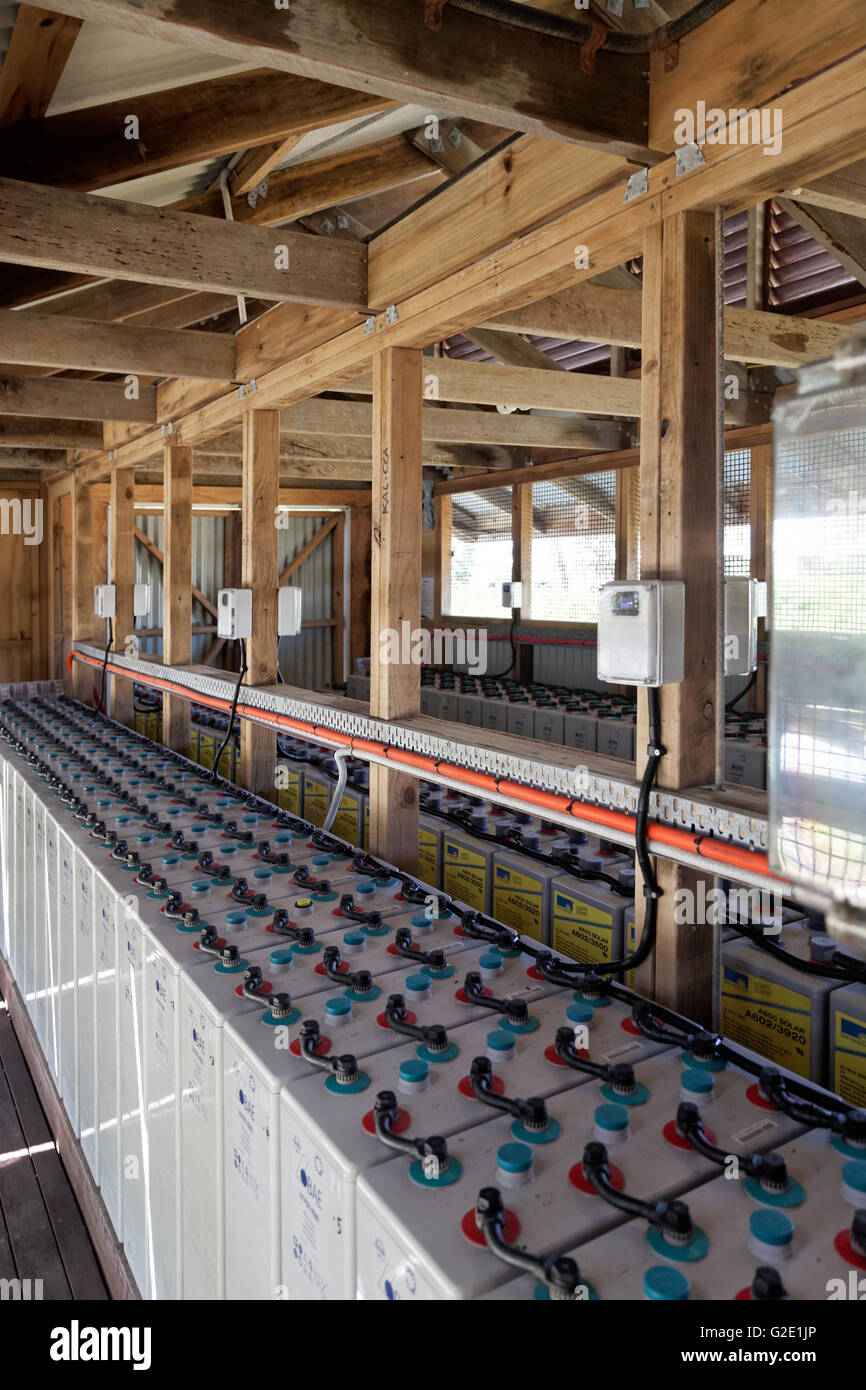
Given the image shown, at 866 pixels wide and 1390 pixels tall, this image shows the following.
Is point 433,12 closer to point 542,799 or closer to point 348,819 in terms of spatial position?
point 542,799

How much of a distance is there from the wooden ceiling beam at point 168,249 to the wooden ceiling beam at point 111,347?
1.25 m

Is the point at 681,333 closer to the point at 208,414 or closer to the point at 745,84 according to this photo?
the point at 745,84

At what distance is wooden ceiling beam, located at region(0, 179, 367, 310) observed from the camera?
2684mm

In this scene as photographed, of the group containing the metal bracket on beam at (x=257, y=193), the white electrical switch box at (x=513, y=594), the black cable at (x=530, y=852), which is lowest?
the black cable at (x=530, y=852)

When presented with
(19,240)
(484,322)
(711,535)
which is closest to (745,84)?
(711,535)

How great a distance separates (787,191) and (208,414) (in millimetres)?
3702

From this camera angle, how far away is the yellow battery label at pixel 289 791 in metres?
4.72

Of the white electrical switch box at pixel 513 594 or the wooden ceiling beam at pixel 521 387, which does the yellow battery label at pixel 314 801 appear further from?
the white electrical switch box at pixel 513 594

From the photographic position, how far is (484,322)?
3.09 meters

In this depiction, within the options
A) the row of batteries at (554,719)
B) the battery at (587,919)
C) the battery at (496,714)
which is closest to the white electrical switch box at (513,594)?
the row of batteries at (554,719)

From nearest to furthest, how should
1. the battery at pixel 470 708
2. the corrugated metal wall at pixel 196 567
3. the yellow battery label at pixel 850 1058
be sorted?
the yellow battery label at pixel 850 1058
the battery at pixel 470 708
the corrugated metal wall at pixel 196 567

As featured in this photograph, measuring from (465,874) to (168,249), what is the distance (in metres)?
2.27

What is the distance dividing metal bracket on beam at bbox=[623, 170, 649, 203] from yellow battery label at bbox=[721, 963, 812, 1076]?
6.00ft

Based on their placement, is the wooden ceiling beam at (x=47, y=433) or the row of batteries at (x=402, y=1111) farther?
the wooden ceiling beam at (x=47, y=433)
